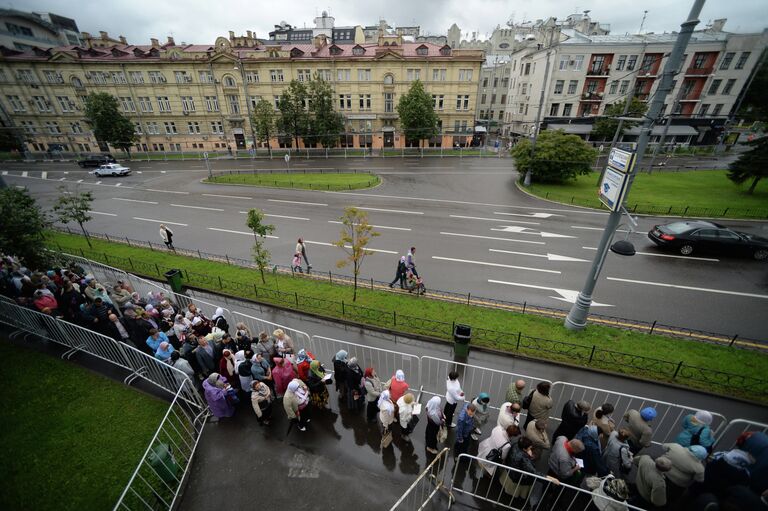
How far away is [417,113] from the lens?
Answer: 140 feet

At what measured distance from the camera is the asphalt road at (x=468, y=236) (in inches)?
484

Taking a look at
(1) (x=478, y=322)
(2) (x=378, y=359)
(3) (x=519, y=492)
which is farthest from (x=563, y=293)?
(3) (x=519, y=492)

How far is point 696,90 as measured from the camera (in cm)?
4516

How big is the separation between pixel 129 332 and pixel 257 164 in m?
36.5

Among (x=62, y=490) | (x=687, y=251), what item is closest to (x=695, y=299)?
(x=687, y=251)

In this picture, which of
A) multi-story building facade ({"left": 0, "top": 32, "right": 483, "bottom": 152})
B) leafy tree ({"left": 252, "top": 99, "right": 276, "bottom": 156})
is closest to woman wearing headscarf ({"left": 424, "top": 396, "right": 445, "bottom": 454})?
leafy tree ({"left": 252, "top": 99, "right": 276, "bottom": 156})

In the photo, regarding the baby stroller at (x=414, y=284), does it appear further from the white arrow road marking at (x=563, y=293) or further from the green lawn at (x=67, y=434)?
the green lawn at (x=67, y=434)

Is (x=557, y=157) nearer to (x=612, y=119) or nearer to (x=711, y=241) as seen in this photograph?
(x=711, y=241)

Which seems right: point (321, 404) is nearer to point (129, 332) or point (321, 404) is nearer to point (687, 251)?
point (129, 332)

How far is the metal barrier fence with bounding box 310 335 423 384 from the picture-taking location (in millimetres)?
8344

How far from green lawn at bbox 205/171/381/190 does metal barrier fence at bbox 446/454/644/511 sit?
25463 millimetres

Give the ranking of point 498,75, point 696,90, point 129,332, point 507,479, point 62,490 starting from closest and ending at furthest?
1. point 507,479
2. point 62,490
3. point 129,332
4. point 696,90
5. point 498,75

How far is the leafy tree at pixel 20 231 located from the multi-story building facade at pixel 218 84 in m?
41.1

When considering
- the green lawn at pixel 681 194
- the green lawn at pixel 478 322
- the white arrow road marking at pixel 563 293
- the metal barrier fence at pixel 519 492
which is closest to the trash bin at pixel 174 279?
the green lawn at pixel 478 322
